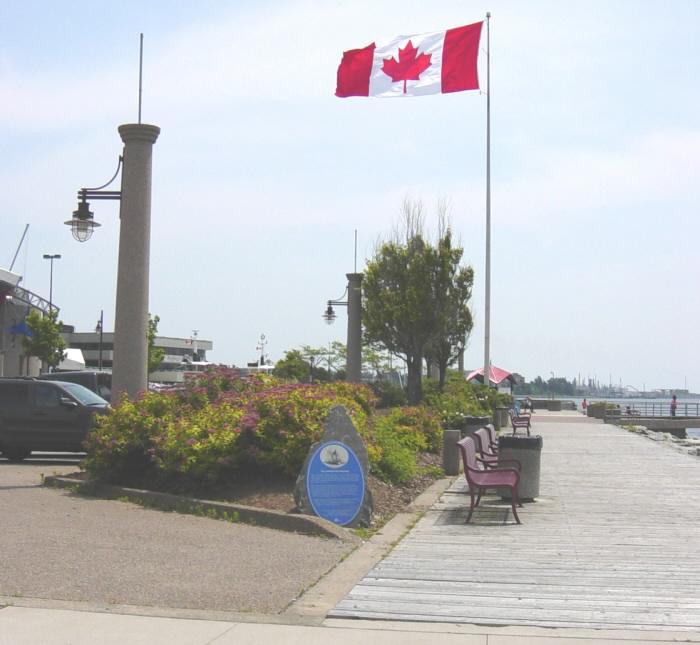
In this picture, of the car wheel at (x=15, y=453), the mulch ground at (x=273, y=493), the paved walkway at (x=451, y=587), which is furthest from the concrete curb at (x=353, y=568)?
the car wheel at (x=15, y=453)

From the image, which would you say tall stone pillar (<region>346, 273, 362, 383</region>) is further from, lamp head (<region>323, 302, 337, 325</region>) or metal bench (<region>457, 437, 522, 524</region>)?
metal bench (<region>457, 437, 522, 524</region>)

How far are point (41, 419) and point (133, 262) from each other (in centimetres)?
578

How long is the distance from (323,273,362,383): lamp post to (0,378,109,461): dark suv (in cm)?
1726

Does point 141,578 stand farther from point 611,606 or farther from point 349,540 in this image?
point 611,606

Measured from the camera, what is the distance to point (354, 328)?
123 ft

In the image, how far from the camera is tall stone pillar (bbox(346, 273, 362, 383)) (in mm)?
37188

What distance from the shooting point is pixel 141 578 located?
8.30 metres

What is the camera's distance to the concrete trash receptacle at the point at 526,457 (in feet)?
45.9

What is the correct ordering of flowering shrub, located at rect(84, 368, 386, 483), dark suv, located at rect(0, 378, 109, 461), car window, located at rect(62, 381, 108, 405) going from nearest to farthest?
flowering shrub, located at rect(84, 368, 386, 483) < dark suv, located at rect(0, 378, 109, 461) < car window, located at rect(62, 381, 108, 405)

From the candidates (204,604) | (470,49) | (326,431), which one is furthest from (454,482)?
(470,49)

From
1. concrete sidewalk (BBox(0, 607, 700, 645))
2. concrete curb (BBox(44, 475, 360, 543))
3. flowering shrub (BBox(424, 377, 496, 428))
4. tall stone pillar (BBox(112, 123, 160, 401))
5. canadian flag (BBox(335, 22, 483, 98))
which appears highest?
canadian flag (BBox(335, 22, 483, 98))

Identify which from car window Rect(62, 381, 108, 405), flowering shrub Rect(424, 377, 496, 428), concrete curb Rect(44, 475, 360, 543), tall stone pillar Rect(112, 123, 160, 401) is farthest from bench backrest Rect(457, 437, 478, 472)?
flowering shrub Rect(424, 377, 496, 428)

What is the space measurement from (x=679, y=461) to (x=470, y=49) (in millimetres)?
11716

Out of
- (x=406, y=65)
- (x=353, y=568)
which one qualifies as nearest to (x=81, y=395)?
(x=406, y=65)
